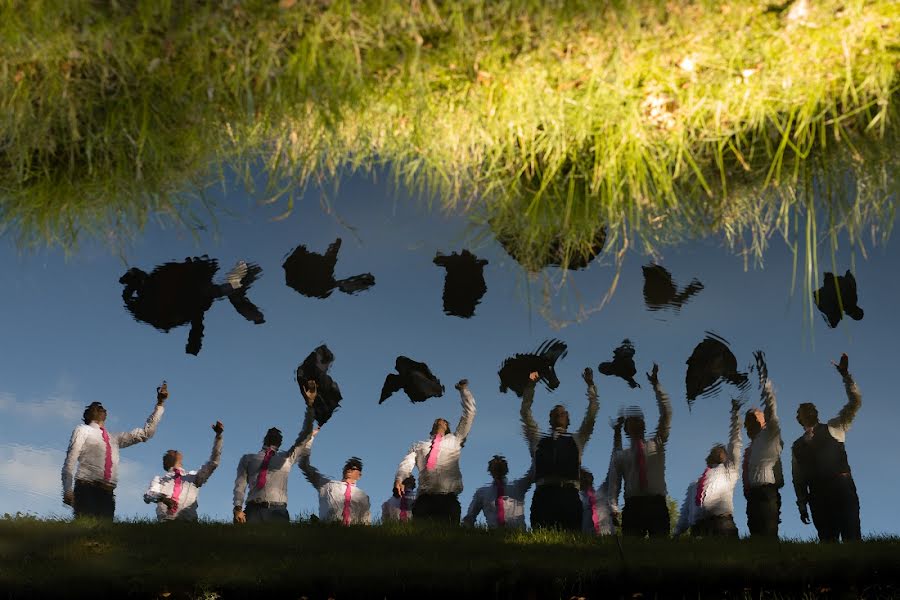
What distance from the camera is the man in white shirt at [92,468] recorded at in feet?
32.9

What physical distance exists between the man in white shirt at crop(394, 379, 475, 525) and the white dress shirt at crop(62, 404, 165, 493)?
159 inches

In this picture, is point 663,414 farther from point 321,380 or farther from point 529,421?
point 321,380

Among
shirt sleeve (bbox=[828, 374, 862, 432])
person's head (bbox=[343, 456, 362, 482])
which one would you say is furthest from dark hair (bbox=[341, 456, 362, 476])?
shirt sleeve (bbox=[828, 374, 862, 432])

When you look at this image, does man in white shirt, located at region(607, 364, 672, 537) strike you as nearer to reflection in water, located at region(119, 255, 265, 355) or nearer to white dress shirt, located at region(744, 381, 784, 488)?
white dress shirt, located at region(744, 381, 784, 488)

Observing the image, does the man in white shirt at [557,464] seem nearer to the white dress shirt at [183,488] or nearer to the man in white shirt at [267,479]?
the man in white shirt at [267,479]

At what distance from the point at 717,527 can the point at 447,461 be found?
357 centimetres

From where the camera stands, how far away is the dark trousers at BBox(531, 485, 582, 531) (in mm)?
9602

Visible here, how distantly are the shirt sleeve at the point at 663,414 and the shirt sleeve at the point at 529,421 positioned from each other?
149 centimetres

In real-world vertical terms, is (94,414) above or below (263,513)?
above

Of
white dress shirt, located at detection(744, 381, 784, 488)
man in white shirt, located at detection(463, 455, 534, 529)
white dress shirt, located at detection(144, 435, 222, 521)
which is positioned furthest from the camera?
white dress shirt, located at detection(144, 435, 222, 521)

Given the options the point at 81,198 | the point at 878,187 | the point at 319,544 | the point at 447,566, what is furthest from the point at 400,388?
the point at 878,187

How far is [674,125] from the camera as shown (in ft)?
12.4

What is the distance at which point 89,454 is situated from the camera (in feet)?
33.4

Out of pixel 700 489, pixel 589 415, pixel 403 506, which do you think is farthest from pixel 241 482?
pixel 700 489
